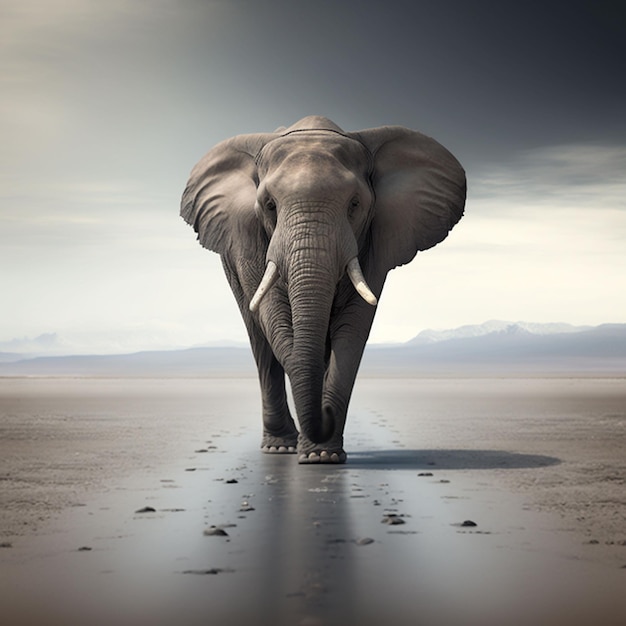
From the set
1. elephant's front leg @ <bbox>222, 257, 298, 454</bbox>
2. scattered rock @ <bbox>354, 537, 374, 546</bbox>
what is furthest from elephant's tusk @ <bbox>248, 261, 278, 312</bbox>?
scattered rock @ <bbox>354, 537, 374, 546</bbox>

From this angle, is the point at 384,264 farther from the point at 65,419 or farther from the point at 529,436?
the point at 65,419

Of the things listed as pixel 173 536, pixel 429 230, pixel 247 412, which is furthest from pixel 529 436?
pixel 173 536


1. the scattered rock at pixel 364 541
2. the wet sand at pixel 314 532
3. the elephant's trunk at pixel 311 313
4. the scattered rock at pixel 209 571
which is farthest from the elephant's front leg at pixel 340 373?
the scattered rock at pixel 209 571

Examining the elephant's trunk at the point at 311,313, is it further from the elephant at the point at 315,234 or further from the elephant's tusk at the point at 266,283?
the elephant's tusk at the point at 266,283

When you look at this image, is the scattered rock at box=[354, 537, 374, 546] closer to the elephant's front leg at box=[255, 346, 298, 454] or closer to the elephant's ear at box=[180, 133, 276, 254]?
the elephant's ear at box=[180, 133, 276, 254]

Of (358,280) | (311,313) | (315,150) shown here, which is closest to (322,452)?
(311,313)

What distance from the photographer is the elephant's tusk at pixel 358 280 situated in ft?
44.2

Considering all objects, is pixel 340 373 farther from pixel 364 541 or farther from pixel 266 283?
pixel 364 541

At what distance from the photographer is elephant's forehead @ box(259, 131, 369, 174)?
13766mm

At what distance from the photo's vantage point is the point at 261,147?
1537cm

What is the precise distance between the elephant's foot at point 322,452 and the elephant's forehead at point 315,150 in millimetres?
3192

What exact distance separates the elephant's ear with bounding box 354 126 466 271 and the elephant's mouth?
1.22m

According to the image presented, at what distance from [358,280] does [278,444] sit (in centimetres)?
307

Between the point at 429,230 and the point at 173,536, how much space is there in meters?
8.00
